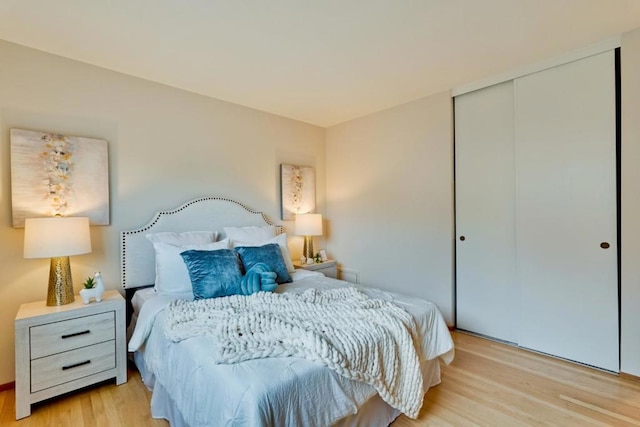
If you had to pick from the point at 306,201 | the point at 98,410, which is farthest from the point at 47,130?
the point at 306,201

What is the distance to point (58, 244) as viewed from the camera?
2.01 m

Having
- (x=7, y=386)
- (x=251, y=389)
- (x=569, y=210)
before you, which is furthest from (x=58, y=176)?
(x=569, y=210)

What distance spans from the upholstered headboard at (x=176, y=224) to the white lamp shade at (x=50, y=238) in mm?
510

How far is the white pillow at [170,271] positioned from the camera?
242 centimetres

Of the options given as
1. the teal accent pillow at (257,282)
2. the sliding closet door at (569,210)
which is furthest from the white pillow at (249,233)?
the sliding closet door at (569,210)

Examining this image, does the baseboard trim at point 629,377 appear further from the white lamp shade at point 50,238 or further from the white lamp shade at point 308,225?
the white lamp shade at point 50,238

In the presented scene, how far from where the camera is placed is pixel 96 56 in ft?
7.88

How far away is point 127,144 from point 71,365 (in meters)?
1.76

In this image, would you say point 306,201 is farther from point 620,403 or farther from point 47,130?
point 620,403

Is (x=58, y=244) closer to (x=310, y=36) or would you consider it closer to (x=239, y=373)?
(x=239, y=373)

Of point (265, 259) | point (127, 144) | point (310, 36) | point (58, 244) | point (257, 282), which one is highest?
point (310, 36)

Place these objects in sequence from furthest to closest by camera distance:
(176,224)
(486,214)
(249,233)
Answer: (249,233), (486,214), (176,224)

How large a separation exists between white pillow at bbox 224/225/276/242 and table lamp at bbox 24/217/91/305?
118 cm

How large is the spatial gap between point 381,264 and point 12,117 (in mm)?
3657
